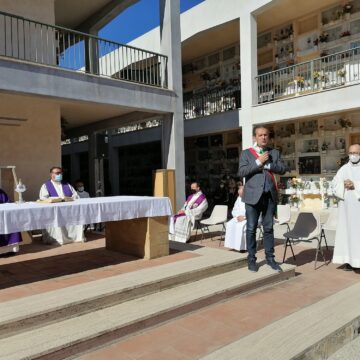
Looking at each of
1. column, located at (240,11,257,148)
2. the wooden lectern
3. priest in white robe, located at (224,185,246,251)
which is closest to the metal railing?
column, located at (240,11,257,148)

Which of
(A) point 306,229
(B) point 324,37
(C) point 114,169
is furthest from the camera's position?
(C) point 114,169

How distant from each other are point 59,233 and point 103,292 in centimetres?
376

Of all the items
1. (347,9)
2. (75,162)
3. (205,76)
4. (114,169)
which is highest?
(347,9)

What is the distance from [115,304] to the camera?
13.6 ft

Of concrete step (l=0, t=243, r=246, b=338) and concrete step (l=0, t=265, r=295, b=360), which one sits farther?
concrete step (l=0, t=243, r=246, b=338)

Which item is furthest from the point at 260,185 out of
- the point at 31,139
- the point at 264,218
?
the point at 31,139

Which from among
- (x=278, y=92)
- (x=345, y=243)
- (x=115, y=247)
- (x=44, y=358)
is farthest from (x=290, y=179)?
(x=44, y=358)

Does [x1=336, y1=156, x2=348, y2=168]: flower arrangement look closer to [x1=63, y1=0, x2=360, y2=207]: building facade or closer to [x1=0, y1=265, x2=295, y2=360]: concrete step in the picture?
[x1=63, y1=0, x2=360, y2=207]: building facade

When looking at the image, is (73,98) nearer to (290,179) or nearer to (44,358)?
(44,358)

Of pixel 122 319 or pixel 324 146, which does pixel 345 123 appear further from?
pixel 122 319

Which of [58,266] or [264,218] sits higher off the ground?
[264,218]

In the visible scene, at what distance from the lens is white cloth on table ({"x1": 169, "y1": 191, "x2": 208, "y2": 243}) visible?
840 centimetres

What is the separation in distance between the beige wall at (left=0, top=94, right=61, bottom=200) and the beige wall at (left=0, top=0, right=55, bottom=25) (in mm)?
2086

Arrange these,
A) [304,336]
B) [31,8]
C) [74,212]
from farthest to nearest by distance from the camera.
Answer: [31,8], [74,212], [304,336]
